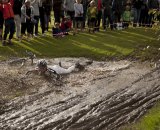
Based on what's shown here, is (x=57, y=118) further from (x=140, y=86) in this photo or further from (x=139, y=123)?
(x=140, y=86)

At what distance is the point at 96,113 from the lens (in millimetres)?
11703

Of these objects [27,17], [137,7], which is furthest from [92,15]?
[27,17]

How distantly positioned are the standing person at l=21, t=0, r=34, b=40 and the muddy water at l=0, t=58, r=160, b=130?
4633mm

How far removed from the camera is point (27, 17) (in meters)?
20.6

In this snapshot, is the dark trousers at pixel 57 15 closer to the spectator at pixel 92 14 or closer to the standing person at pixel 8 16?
the spectator at pixel 92 14

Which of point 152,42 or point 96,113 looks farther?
point 152,42

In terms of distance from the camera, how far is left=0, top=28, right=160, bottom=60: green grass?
60.3 ft

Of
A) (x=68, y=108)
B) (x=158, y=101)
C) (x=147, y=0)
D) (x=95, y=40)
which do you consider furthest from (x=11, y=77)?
(x=147, y=0)

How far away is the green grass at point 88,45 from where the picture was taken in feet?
60.3

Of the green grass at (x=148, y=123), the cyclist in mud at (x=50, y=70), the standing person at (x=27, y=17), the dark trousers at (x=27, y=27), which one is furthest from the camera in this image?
the dark trousers at (x=27, y=27)

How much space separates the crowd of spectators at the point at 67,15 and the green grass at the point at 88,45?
1.97ft

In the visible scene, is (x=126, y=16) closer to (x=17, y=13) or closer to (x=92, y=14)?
(x=92, y=14)

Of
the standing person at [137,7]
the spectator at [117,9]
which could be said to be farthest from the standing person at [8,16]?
the standing person at [137,7]

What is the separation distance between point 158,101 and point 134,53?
5899 mm
